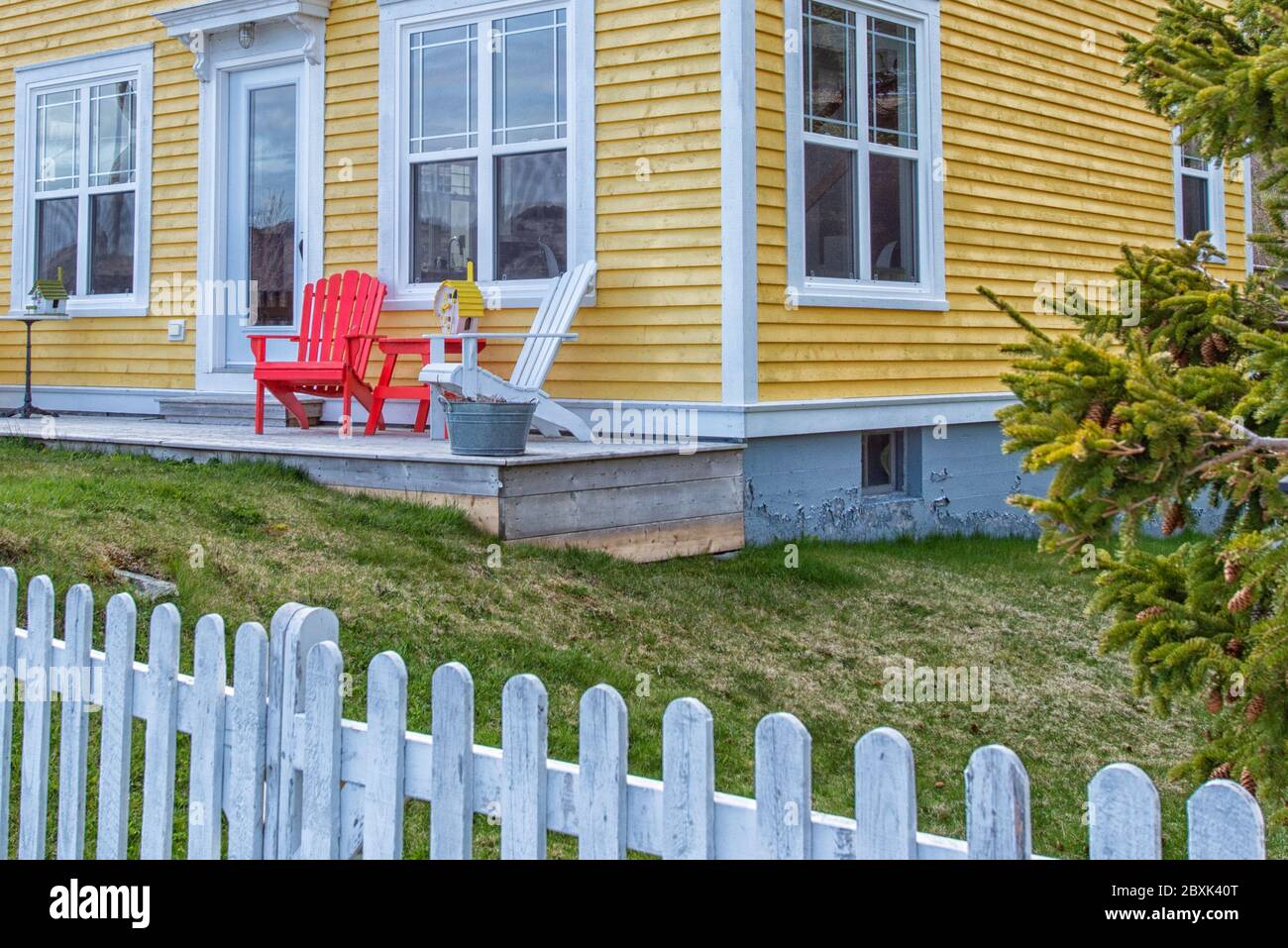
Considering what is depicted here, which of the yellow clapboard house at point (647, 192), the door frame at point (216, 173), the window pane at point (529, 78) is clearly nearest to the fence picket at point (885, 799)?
the yellow clapboard house at point (647, 192)

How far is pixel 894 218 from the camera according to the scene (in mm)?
9227

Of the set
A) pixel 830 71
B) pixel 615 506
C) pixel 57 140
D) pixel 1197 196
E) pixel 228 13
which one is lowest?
pixel 615 506

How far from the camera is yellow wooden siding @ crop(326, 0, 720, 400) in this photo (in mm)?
8094

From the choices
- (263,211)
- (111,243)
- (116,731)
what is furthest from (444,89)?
(116,731)

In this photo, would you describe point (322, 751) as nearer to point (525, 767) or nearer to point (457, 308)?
point (525, 767)

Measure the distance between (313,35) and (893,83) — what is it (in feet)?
12.7

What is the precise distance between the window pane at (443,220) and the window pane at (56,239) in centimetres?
366

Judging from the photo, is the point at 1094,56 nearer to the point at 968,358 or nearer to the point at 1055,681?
the point at 968,358

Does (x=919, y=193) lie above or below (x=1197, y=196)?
below

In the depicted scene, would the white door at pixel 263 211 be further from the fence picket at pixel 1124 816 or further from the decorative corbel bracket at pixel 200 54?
the fence picket at pixel 1124 816

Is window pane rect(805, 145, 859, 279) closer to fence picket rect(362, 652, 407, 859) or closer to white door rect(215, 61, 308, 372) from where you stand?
white door rect(215, 61, 308, 372)

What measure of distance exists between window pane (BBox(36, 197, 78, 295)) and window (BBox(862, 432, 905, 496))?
21.4 feet

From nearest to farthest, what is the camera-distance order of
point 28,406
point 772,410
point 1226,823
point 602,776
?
point 1226,823
point 602,776
point 772,410
point 28,406

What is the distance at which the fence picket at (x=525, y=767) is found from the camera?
7.52 feet
